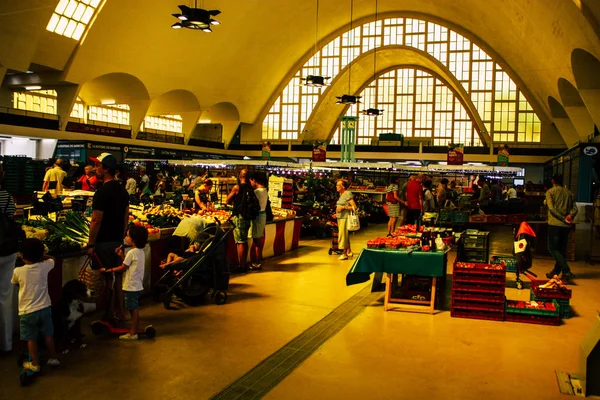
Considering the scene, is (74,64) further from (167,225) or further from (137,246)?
(137,246)

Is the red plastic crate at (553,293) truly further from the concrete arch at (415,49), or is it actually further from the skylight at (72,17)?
the concrete arch at (415,49)

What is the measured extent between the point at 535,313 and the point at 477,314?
594mm

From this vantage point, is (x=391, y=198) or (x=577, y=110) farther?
(x=577, y=110)

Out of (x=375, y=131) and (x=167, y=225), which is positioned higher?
(x=375, y=131)

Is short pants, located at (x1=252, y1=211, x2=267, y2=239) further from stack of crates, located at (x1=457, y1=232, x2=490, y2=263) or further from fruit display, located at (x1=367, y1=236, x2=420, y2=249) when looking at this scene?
stack of crates, located at (x1=457, y1=232, x2=490, y2=263)

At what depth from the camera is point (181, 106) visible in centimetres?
3856

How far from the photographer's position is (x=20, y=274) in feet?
13.5

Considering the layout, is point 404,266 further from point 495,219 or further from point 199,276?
point 495,219

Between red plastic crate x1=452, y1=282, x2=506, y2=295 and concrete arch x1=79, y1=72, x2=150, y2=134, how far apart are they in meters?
27.4

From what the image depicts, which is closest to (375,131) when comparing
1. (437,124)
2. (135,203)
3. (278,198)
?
(437,124)

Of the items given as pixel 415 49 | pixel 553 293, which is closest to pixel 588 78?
pixel 553 293

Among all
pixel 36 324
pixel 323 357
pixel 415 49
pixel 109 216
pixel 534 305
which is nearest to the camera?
pixel 36 324

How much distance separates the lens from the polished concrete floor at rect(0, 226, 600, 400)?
396 cm

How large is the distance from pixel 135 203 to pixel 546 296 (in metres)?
6.67
